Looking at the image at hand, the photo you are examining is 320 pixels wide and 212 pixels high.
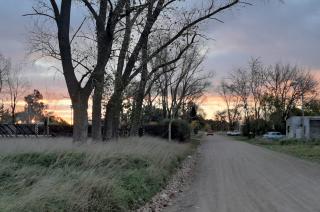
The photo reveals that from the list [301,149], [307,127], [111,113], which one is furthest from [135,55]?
[307,127]

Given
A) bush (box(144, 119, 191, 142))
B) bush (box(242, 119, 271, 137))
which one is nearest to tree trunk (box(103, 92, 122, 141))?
bush (box(144, 119, 191, 142))

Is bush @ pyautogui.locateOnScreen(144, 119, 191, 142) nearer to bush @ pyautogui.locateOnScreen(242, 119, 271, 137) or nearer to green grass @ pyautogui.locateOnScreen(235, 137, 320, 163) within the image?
green grass @ pyautogui.locateOnScreen(235, 137, 320, 163)

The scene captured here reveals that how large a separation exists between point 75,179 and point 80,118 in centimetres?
1055

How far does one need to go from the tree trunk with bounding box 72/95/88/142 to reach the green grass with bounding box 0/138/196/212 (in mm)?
4006

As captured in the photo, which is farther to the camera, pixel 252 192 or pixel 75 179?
pixel 252 192

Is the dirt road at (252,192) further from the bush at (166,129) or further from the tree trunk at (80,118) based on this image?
the bush at (166,129)

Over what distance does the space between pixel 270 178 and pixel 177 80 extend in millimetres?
39719

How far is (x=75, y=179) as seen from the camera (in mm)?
10547

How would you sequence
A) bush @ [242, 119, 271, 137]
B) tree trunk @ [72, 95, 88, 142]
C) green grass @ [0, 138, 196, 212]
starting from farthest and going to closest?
bush @ [242, 119, 271, 137]
tree trunk @ [72, 95, 88, 142]
green grass @ [0, 138, 196, 212]

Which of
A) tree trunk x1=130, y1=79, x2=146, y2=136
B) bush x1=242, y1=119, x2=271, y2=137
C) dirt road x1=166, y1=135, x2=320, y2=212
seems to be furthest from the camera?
bush x1=242, y1=119, x2=271, y2=137

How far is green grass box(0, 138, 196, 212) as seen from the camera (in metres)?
8.77

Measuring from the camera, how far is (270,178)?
63.1 ft

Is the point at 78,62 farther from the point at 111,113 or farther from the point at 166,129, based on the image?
the point at 166,129

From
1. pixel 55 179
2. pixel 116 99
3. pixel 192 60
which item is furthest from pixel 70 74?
pixel 192 60
